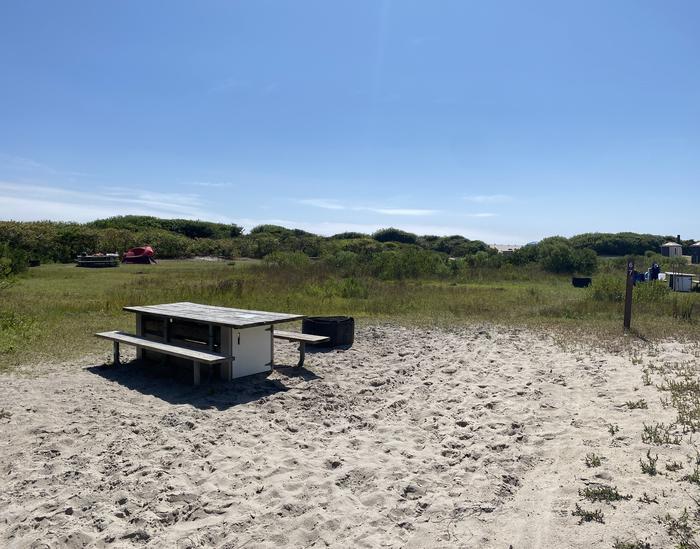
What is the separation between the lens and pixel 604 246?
48.7 m

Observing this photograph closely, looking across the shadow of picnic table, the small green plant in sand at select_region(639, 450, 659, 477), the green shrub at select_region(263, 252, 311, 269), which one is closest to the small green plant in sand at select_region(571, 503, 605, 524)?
the small green plant in sand at select_region(639, 450, 659, 477)

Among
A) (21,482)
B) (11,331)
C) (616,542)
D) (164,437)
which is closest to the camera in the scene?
(616,542)

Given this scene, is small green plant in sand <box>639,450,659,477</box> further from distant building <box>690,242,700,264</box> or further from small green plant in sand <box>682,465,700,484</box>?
distant building <box>690,242,700,264</box>

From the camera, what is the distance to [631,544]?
9.46 ft

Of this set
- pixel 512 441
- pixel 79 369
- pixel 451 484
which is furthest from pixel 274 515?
pixel 79 369

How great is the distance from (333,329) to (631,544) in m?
6.09

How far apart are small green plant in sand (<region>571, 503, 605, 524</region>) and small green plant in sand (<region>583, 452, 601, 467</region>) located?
0.79 metres

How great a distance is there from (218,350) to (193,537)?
368cm

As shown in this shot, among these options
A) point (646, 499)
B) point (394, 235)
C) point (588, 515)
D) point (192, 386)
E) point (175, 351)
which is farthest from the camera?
point (394, 235)

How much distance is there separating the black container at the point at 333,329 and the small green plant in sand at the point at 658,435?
4916 millimetres

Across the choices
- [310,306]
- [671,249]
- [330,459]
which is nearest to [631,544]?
[330,459]

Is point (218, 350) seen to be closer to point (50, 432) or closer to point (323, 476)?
point (50, 432)

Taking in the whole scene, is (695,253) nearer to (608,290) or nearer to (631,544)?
(608,290)

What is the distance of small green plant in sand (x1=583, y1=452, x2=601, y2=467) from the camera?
400 cm
